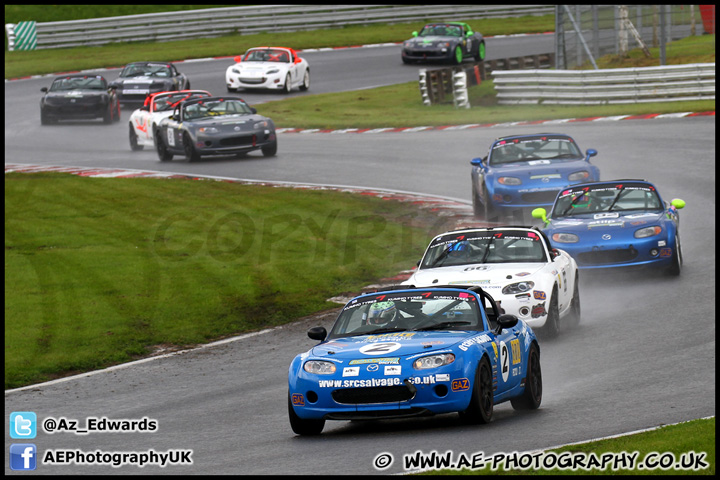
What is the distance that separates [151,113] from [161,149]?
145 cm

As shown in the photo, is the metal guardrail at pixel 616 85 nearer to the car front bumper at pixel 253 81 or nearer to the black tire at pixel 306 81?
the black tire at pixel 306 81

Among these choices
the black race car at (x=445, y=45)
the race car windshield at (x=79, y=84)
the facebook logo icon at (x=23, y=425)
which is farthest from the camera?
the black race car at (x=445, y=45)

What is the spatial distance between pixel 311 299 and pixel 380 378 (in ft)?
24.4

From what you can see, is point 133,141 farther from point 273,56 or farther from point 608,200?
point 608,200

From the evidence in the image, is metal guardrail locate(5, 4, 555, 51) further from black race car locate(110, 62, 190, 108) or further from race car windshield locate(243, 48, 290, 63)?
black race car locate(110, 62, 190, 108)

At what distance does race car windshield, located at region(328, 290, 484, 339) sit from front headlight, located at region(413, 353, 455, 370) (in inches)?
30.2

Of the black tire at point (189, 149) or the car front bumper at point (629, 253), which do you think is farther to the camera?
the black tire at point (189, 149)

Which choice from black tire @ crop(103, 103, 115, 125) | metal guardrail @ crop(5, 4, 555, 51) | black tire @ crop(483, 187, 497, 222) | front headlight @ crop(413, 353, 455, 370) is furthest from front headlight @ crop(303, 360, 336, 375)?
metal guardrail @ crop(5, 4, 555, 51)

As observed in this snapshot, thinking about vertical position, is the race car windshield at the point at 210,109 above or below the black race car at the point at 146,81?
below

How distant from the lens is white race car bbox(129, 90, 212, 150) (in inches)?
1159

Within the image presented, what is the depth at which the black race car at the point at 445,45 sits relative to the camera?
139ft

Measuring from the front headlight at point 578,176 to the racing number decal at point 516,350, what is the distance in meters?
10.0

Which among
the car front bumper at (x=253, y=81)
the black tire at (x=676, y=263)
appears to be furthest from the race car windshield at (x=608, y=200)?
the car front bumper at (x=253, y=81)

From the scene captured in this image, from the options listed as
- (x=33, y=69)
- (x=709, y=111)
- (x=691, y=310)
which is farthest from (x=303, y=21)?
(x=691, y=310)
